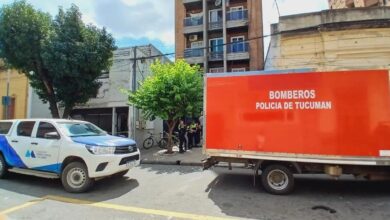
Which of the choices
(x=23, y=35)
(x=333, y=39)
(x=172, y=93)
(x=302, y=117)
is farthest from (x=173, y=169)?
(x=333, y=39)

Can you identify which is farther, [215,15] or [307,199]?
[215,15]

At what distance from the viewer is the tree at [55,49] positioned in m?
14.1

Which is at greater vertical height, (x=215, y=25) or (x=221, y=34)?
(x=215, y=25)

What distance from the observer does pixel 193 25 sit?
30.5 m

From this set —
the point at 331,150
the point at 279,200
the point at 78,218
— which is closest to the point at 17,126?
the point at 78,218

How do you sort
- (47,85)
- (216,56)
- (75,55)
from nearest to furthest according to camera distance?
(75,55) → (47,85) → (216,56)

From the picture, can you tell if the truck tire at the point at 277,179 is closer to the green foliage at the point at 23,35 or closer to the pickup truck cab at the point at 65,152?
the pickup truck cab at the point at 65,152

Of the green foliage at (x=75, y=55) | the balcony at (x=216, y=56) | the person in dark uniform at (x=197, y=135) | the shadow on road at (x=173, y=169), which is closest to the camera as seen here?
the shadow on road at (x=173, y=169)

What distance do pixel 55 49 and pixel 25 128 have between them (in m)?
6.78

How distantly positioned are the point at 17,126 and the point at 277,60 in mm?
12471

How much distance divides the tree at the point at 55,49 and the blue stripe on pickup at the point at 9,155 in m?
6.18

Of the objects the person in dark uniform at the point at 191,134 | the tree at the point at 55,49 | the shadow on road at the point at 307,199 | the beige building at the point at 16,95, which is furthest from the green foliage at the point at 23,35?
the shadow on road at the point at 307,199

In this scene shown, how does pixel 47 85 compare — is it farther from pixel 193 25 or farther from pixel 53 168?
pixel 193 25

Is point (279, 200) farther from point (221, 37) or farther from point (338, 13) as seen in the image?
point (221, 37)
